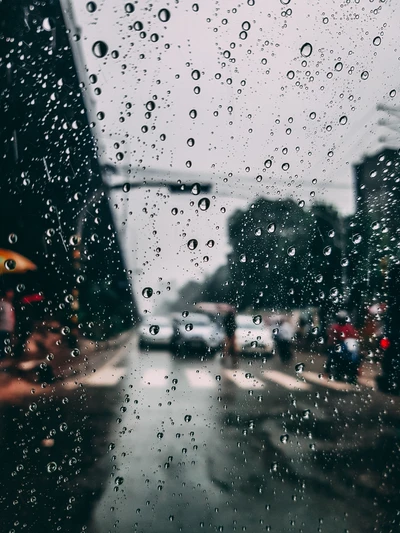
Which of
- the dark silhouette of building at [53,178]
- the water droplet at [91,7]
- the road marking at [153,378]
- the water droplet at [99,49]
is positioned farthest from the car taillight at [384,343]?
the water droplet at [91,7]

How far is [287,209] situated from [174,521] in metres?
1.17

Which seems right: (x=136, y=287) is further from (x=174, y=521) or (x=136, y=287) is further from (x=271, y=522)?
(x=271, y=522)

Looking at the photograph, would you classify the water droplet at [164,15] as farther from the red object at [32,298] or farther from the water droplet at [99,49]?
the red object at [32,298]

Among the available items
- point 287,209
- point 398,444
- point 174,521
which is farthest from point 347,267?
point 174,521

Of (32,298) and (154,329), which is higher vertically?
(32,298)

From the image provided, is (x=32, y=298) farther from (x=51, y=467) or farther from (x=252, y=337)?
(x=252, y=337)

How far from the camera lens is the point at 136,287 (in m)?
1.36

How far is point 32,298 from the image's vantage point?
137 cm

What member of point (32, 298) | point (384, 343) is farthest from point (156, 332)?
point (384, 343)

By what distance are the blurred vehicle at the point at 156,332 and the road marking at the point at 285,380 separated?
36 centimetres

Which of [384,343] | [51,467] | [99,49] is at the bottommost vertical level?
[51,467]

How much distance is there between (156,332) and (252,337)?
0.34m

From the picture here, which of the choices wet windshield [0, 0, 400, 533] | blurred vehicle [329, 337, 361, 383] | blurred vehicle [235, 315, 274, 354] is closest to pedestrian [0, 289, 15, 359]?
wet windshield [0, 0, 400, 533]

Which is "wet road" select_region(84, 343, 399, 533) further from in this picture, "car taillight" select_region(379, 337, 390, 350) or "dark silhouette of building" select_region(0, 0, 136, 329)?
"dark silhouette of building" select_region(0, 0, 136, 329)
